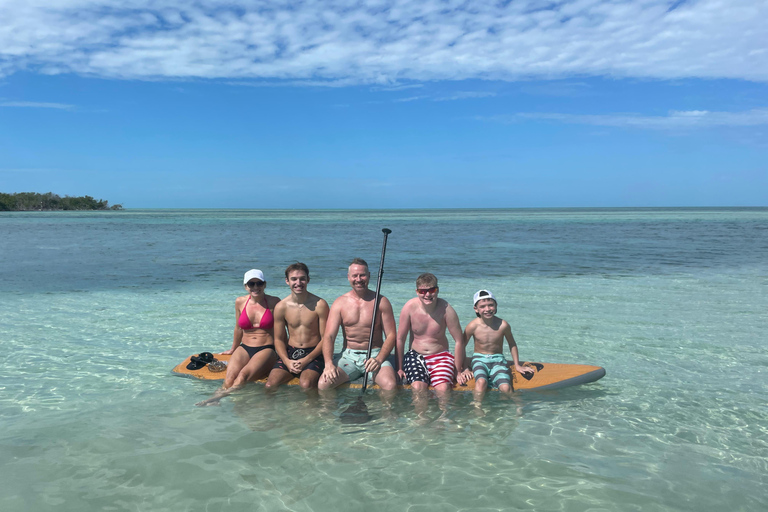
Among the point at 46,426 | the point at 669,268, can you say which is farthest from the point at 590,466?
the point at 669,268

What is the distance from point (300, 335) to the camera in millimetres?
5957

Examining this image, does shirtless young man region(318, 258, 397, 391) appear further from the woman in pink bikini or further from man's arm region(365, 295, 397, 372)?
the woman in pink bikini

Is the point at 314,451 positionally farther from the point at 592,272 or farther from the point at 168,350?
the point at 592,272

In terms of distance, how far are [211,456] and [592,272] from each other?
550 inches

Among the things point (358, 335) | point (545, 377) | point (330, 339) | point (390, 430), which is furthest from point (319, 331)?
point (545, 377)

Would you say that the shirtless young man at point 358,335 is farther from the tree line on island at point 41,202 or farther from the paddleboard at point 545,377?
the tree line on island at point 41,202

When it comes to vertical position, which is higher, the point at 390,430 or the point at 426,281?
the point at 426,281

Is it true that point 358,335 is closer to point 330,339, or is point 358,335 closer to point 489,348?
point 330,339

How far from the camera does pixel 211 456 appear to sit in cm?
450

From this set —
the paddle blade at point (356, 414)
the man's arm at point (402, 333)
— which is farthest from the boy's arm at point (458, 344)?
the paddle blade at point (356, 414)

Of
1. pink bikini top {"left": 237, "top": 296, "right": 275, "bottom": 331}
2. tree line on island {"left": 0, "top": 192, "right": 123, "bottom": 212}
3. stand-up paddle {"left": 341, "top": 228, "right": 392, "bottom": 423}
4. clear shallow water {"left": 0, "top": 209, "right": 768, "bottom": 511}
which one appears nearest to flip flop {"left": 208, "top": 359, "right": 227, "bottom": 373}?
clear shallow water {"left": 0, "top": 209, "right": 768, "bottom": 511}

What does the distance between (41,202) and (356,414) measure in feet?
419

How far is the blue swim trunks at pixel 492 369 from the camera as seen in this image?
5668mm

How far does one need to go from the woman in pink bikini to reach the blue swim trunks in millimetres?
2241
